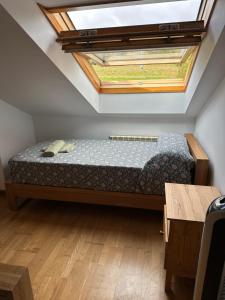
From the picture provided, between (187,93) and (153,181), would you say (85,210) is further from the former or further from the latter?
(187,93)

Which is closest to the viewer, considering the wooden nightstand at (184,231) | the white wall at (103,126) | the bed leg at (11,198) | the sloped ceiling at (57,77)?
the wooden nightstand at (184,231)

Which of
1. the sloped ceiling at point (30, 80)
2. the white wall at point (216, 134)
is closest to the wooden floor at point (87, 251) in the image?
the white wall at point (216, 134)

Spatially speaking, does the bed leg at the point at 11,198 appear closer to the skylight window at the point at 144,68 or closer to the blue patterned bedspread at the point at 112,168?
the blue patterned bedspread at the point at 112,168

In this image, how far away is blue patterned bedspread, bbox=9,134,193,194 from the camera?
2.06 m

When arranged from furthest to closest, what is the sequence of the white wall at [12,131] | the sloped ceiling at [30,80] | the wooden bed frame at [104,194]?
the white wall at [12,131] < the wooden bed frame at [104,194] < the sloped ceiling at [30,80]

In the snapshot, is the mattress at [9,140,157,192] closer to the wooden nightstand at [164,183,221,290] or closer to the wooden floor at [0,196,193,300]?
the wooden floor at [0,196,193,300]

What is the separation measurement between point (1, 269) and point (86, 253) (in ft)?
3.94

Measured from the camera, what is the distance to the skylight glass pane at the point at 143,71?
234 cm

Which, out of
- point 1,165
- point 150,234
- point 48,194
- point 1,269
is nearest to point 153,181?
point 150,234

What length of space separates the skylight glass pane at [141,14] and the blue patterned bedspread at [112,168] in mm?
1107

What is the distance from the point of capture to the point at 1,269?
792mm

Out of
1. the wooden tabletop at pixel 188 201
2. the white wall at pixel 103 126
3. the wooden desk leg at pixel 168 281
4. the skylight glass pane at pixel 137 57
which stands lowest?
the wooden desk leg at pixel 168 281

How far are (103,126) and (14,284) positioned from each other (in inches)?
102

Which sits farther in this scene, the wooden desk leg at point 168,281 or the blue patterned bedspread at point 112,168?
the blue patterned bedspread at point 112,168
